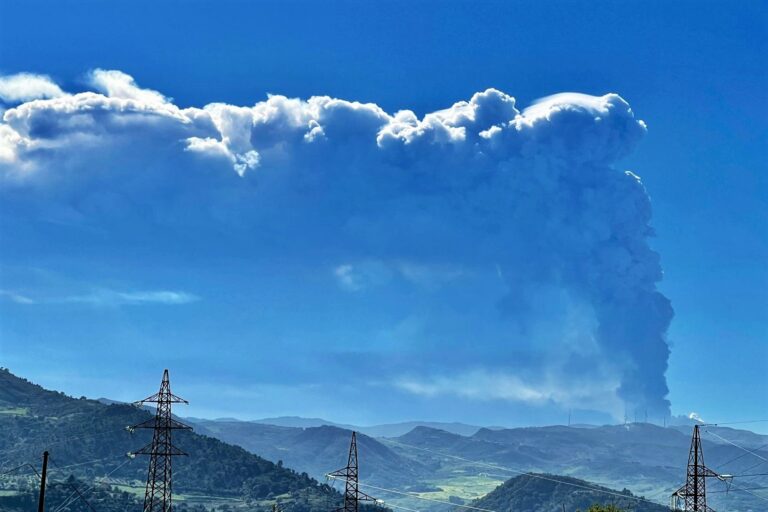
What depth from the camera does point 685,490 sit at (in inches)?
7451

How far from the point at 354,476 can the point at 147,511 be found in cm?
3880

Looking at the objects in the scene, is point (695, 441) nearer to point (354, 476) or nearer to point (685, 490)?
point (685, 490)

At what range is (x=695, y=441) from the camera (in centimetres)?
19325

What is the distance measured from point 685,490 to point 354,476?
199ft

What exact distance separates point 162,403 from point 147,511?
98.6 feet

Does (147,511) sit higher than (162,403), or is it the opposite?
(162,403)

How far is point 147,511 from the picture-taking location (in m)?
194

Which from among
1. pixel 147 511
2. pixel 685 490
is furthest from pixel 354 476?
pixel 685 490

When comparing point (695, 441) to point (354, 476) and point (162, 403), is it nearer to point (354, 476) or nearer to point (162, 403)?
point (354, 476)

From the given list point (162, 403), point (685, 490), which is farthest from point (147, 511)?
point (685, 490)

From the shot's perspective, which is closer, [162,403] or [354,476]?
[162,403]

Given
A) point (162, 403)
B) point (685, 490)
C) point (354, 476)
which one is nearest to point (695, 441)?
point (685, 490)

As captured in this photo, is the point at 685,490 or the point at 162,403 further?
the point at 685,490

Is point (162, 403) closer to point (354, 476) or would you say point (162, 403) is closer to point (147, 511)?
point (147, 511)
